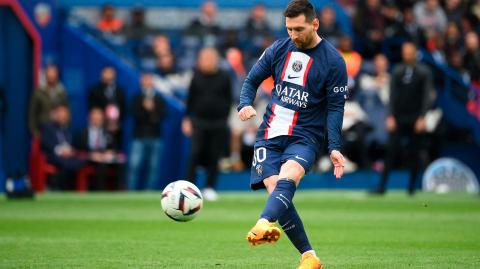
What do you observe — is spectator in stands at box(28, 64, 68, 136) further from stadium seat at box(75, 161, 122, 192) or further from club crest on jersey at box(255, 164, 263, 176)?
club crest on jersey at box(255, 164, 263, 176)

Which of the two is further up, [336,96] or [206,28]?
[336,96]

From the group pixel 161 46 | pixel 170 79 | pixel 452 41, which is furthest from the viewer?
pixel 452 41

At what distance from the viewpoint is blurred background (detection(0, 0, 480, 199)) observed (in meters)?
22.1

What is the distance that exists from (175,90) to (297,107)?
15.3 meters

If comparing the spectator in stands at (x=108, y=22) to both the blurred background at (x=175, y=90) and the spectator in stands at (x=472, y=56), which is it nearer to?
the blurred background at (x=175, y=90)

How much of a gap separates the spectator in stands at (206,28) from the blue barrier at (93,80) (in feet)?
6.89

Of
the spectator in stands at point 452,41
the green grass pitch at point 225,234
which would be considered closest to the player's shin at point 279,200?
the green grass pitch at point 225,234

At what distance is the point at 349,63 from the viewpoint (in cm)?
2450

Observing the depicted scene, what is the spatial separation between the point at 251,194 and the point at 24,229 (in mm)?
9098

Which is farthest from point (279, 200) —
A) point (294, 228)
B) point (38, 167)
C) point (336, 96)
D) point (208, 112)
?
point (38, 167)

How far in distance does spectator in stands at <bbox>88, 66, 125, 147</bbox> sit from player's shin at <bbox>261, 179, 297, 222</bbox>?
47.0ft

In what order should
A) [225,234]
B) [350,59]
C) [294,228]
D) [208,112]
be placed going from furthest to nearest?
[350,59], [208,112], [225,234], [294,228]

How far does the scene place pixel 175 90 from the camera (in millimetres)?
23938

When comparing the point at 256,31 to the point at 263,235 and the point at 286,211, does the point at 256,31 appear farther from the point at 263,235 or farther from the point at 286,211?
the point at 263,235
